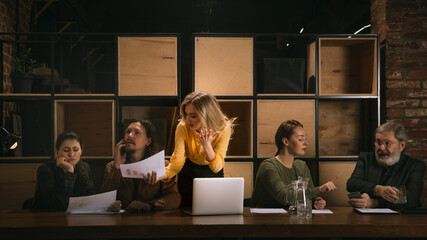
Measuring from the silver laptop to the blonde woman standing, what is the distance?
0.43 metres

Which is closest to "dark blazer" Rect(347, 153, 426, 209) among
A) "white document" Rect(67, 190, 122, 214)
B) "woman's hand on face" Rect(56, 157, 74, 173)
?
"white document" Rect(67, 190, 122, 214)

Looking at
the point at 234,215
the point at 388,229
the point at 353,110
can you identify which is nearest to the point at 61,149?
the point at 234,215

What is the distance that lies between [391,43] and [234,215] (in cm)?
239

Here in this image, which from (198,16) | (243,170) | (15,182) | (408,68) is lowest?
(15,182)

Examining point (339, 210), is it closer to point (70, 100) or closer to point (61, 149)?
point (61, 149)

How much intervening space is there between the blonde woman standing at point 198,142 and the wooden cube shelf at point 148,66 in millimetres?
837

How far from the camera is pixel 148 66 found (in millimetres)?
3504

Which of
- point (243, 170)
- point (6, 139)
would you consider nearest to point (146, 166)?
point (6, 139)

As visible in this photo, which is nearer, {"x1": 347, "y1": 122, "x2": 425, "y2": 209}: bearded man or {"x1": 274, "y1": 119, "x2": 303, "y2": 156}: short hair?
{"x1": 347, "y1": 122, "x2": 425, "y2": 209}: bearded man

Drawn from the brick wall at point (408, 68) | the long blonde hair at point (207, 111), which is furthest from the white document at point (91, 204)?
the brick wall at point (408, 68)

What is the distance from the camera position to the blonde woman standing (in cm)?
258

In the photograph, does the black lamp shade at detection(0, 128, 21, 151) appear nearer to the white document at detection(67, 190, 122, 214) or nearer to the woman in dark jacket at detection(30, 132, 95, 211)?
the white document at detection(67, 190, 122, 214)

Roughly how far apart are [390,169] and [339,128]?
95cm

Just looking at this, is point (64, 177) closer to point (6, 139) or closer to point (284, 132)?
point (6, 139)
